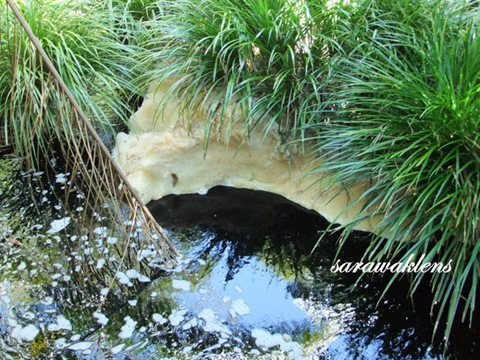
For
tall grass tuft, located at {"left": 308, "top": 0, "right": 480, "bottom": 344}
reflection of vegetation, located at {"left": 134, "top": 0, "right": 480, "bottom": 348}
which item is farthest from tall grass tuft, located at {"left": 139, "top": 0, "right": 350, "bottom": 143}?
tall grass tuft, located at {"left": 308, "top": 0, "right": 480, "bottom": 344}

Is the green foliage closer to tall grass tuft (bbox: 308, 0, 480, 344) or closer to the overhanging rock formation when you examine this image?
the overhanging rock formation

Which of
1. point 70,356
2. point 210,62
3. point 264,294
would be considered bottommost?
point 70,356

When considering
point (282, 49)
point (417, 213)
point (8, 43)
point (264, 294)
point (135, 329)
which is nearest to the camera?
point (417, 213)

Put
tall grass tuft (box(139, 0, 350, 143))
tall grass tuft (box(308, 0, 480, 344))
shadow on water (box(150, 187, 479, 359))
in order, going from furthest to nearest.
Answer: tall grass tuft (box(139, 0, 350, 143)) < shadow on water (box(150, 187, 479, 359)) < tall grass tuft (box(308, 0, 480, 344))

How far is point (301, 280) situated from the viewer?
2805mm

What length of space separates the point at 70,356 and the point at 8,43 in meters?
1.94

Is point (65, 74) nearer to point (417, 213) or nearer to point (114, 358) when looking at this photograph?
point (114, 358)

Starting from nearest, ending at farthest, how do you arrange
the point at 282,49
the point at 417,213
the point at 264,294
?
the point at 417,213 → the point at 264,294 → the point at 282,49

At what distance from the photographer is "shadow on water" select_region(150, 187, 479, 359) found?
2.42m

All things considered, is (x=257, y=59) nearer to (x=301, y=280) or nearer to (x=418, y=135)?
(x=418, y=135)

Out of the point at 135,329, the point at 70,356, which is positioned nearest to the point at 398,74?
the point at 135,329

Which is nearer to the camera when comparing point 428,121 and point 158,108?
point 428,121

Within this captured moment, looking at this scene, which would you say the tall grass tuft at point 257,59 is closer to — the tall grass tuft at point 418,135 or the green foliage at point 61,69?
the tall grass tuft at point 418,135

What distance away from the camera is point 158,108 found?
342cm
